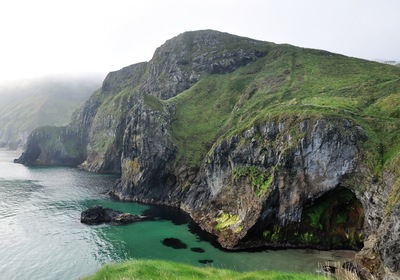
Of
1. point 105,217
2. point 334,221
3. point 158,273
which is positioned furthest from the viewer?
point 105,217

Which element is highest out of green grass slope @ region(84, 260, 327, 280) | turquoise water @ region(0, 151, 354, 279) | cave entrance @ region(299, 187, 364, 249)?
green grass slope @ region(84, 260, 327, 280)

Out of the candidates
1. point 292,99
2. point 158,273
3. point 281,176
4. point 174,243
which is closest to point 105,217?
point 174,243

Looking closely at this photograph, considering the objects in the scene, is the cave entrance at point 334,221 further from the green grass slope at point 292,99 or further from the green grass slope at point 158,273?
the green grass slope at point 158,273

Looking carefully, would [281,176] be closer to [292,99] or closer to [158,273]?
[292,99]

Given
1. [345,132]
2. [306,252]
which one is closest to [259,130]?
[345,132]

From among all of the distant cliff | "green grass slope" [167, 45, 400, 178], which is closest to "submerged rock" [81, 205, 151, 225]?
the distant cliff

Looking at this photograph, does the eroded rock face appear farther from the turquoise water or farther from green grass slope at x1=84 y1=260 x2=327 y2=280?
green grass slope at x1=84 y1=260 x2=327 y2=280

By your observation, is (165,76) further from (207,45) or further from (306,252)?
(306,252)
